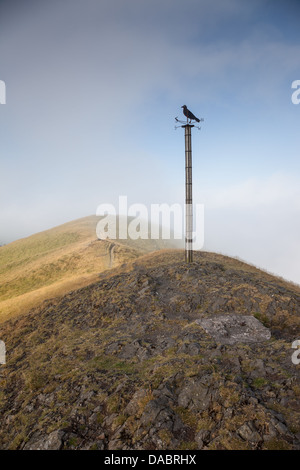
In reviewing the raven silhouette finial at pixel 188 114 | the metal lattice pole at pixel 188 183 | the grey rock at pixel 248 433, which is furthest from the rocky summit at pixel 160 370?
the raven silhouette finial at pixel 188 114

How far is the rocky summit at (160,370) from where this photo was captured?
7945 mm

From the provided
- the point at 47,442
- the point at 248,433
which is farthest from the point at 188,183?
the point at 47,442

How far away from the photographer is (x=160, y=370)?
10789 millimetres

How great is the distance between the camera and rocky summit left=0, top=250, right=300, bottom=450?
7945mm

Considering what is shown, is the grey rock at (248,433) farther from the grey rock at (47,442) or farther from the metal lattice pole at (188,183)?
the metal lattice pole at (188,183)

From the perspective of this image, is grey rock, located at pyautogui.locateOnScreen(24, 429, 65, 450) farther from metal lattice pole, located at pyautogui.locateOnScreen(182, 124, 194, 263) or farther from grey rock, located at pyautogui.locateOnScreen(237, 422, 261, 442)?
metal lattice pole, located at pyautogui.locateOnScreen(182, 124, 194, 263)

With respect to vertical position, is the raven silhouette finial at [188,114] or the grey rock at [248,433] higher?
the raven silhouette finial at [188,114]

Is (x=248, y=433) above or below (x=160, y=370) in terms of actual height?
above

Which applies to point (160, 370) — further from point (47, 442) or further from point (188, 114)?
point (188, 114)

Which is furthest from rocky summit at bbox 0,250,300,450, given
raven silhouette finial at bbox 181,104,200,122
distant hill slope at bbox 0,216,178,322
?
raven silhouette finial at bbox 181,104,200,122

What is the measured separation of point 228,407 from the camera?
27.0ft

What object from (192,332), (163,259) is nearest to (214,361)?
(192,332)
